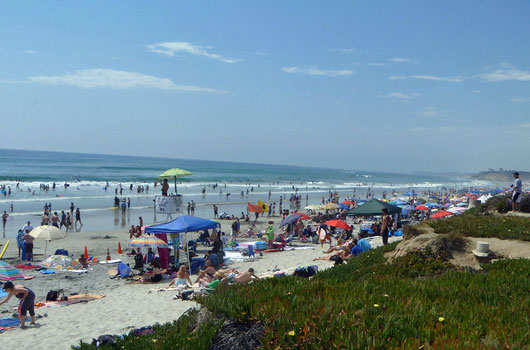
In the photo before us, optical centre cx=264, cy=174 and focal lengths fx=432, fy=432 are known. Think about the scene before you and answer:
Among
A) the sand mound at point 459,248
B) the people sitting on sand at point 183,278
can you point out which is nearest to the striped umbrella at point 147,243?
the people sitting on sand at point 183,278

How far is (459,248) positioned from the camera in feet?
32.9

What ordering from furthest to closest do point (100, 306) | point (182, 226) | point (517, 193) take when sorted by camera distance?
1. point (517, 193)
2. point (182, 226)
3. point (100, 306)

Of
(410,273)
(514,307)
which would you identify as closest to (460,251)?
(410,273)

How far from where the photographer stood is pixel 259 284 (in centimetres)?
657

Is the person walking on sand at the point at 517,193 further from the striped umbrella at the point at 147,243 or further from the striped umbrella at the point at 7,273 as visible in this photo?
the striped umbrella at the point at 7,273

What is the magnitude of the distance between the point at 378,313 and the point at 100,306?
341 inches

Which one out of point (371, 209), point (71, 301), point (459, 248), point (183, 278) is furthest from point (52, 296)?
point (371, 209)

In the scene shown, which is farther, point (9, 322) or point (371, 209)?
point (371, 209)

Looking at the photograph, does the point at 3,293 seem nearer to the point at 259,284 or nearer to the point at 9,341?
the point at 9,341

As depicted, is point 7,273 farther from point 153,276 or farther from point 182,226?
point 182,226

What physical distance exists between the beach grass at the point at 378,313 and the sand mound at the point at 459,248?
2.02 metres

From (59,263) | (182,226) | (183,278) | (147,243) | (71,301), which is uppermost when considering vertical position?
(182,226)

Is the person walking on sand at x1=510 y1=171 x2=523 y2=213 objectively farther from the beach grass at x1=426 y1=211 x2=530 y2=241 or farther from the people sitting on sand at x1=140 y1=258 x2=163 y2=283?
the people sitting on sand at x1=140 y1=258 x2=163 y2=283

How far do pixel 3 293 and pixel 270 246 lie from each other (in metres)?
11.1
